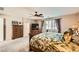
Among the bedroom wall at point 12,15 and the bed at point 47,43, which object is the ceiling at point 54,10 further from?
the bed at point 47,43

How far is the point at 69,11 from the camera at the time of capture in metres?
2.12

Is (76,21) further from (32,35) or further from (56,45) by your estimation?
(32,35)

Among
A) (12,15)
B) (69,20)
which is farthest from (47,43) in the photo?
(12,15)

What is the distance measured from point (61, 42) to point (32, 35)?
1.34ft

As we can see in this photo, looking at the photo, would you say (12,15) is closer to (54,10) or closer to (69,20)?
(54,10)

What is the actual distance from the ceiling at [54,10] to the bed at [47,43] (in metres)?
0.27

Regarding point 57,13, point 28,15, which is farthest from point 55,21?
point 28,15

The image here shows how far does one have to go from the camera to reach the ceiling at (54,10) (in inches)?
83.3

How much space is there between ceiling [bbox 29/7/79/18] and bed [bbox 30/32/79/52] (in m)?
0.27

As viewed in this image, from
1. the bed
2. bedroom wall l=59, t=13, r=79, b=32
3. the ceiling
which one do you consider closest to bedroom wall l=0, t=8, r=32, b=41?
the ceiling

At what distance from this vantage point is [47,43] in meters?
2.15

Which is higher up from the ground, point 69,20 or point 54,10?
point 54,10

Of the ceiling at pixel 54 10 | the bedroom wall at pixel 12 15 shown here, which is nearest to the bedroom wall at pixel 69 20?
the ceiling at pixel 54 10

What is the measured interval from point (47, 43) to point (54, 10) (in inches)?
18.1
